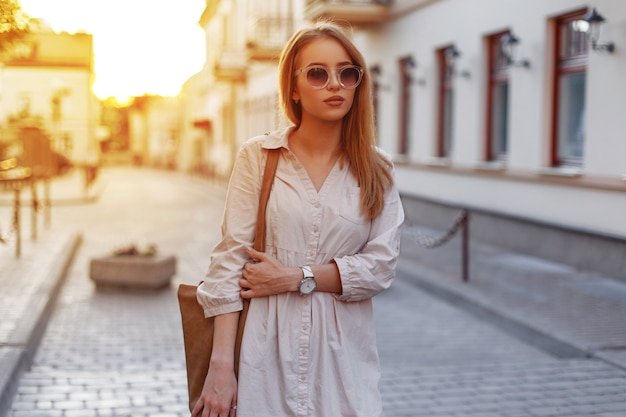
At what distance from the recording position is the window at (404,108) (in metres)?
21.8

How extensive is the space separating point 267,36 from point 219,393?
1158 inches

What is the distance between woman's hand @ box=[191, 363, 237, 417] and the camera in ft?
9.02

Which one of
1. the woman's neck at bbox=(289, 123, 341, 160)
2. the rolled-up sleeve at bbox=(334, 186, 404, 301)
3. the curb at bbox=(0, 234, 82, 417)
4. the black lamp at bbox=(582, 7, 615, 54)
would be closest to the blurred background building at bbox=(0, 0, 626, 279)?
the black lamp at bbox=(582, 7, 615, 54)

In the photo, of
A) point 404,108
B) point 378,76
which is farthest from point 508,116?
point 378,76

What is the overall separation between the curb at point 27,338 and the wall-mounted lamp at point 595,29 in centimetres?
733

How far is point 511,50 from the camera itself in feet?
50.9

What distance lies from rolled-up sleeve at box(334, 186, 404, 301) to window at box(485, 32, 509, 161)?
13.9 m

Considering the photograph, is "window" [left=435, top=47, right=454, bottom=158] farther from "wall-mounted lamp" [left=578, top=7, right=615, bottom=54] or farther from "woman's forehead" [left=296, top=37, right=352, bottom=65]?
"woman's forehead" [left=296, top=37, right=352, bottom=65]

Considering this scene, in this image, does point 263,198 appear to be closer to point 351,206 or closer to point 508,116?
point 351,206

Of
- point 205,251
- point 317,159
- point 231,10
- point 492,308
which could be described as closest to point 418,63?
point 205,251

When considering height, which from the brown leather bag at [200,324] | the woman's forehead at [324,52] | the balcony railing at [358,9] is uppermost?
the balcony railing at [358,9]

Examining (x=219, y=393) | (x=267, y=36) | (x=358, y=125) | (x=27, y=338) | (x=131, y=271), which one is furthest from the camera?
(x=267, y=36)

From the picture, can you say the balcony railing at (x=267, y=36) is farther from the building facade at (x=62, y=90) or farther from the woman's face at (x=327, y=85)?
the building facade at (x=62, y=90)

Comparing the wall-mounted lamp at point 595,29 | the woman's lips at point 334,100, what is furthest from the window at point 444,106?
the woman's lips at point 334,100
